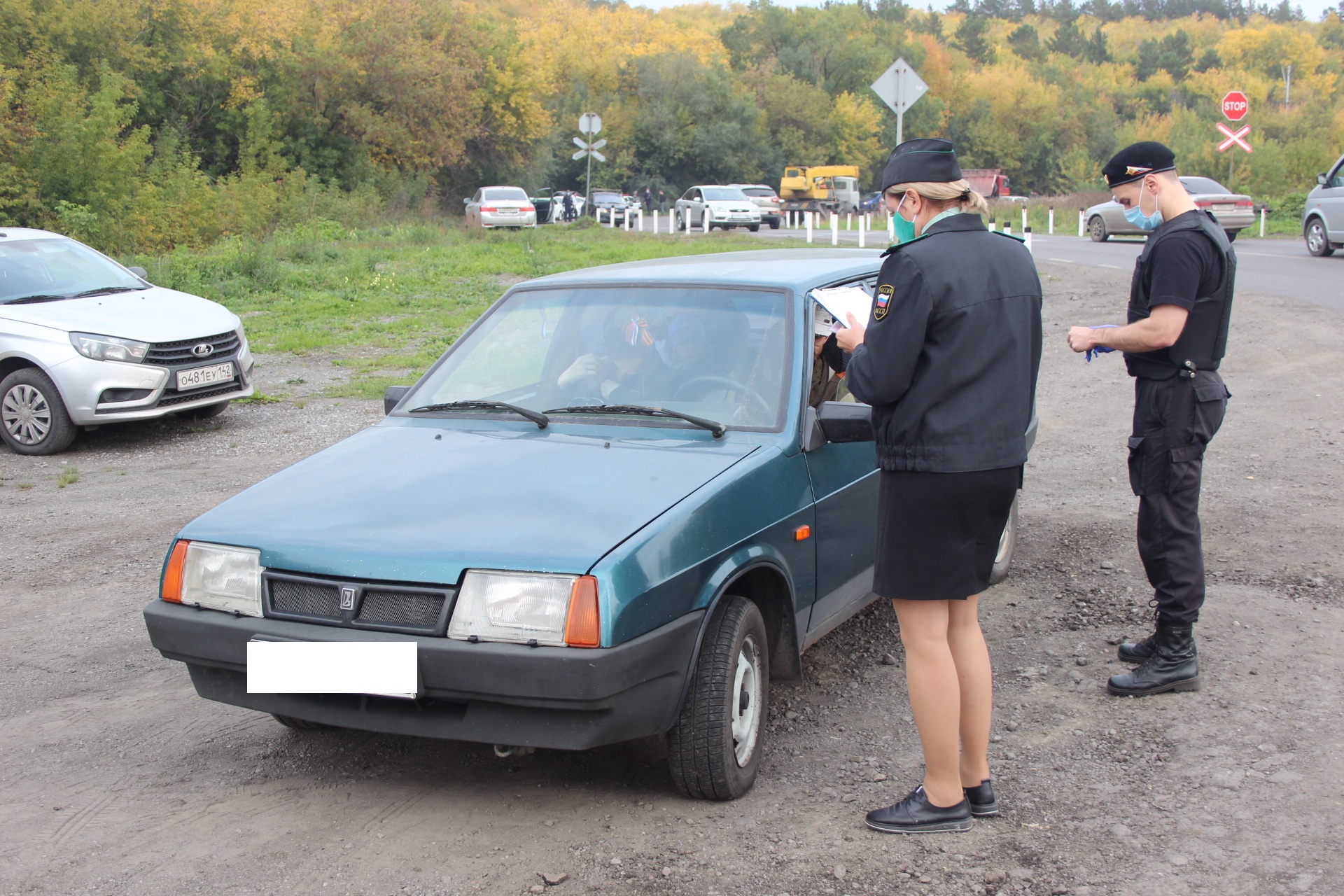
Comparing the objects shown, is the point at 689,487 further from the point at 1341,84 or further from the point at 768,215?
the point at 1341,84

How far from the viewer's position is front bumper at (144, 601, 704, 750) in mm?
2830

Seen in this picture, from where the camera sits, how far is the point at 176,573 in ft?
10.9

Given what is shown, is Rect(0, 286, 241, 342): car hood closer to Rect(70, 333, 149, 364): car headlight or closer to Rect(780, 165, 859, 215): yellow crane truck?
Rect(70, 333, 149, 364): car headlight

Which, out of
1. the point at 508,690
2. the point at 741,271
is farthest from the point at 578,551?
the point at 741,271

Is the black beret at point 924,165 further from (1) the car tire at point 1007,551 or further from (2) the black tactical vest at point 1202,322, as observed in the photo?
(1) the car tire at point 1007,551

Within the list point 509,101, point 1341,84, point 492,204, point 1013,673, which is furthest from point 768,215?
point 1341,84

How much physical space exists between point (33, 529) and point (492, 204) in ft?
95.0

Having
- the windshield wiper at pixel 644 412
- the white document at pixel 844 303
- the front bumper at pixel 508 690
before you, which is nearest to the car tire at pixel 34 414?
the windshield wiper at pixel 644 412

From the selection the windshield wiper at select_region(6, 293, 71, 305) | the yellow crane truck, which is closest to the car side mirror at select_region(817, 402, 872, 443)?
the windshield wiper at select_region(6, 293, 71, 305)

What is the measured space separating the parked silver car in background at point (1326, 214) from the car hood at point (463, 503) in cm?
1874

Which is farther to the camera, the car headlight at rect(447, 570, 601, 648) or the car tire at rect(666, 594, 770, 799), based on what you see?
A: the car tire at rect(666, 594, 770, 799)

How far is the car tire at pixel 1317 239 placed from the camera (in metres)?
19.1

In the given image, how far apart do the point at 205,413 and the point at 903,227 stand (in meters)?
7.86

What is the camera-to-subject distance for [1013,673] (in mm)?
4242
